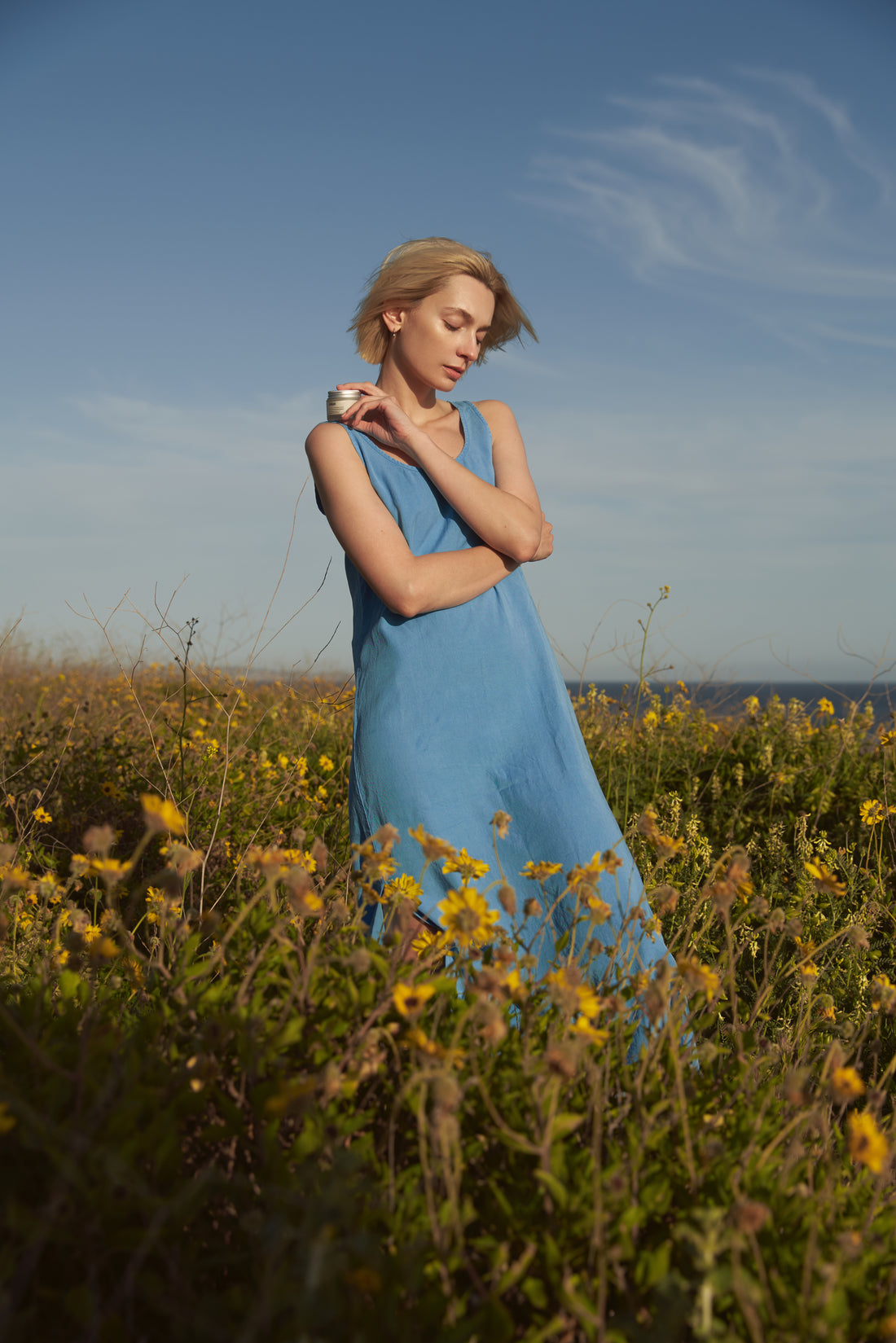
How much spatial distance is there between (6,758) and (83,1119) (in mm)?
3495

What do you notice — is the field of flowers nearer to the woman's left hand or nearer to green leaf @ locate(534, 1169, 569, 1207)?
green leaf @ locate(534, 1169, 569, 1207)

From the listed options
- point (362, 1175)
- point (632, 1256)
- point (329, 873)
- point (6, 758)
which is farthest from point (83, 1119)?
point (6, 758)

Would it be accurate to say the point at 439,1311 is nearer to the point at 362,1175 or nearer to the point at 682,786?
the point at 362,1175

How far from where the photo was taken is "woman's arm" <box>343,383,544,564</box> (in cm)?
208

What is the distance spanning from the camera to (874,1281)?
43.8 inches

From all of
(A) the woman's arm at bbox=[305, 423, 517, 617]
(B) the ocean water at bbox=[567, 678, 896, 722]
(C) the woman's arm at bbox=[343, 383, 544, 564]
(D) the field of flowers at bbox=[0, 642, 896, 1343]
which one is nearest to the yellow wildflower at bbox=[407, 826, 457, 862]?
(D) the field of flowers at bbox=[0, 642, 896, 1343]

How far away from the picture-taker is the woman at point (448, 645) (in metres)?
2.03

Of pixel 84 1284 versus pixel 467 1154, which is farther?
pixel 467 1154

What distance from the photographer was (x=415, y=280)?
2264 millimetres

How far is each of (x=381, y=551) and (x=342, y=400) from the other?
1.59ft

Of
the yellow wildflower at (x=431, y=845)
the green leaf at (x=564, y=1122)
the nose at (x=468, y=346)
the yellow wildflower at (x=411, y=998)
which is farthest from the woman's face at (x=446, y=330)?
the green leaf at (x=564, y=1122)

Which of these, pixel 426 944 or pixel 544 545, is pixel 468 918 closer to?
pixel 426 944

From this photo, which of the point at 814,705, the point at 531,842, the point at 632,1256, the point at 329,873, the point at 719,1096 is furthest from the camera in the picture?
the point at 814,705

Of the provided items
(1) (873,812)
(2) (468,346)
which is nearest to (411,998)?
(2) (468,346)
